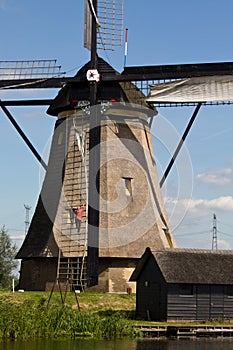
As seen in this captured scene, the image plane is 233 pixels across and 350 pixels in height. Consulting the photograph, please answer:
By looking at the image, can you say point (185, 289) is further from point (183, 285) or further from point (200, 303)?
point (200, 303)

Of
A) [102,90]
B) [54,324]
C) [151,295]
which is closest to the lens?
[54,324]

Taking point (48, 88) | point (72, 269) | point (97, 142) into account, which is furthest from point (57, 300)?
point (48, 88)

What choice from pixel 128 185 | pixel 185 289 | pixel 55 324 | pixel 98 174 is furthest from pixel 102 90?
pixel 55 324

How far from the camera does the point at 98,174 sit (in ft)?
102

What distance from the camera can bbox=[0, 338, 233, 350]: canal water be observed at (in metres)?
21.9

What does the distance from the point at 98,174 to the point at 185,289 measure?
5125 mm

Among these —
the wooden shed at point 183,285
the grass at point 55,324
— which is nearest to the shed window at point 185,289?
the wooden shed at point 183,285

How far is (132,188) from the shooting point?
105 feet

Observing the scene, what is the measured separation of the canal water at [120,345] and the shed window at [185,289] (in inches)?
149

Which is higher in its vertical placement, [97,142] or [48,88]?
[48,88]

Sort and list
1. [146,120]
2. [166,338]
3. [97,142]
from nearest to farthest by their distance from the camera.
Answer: [166,338]
[97,142]
[146,120]

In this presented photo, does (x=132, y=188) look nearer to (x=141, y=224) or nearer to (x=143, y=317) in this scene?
(x=141, y=224)

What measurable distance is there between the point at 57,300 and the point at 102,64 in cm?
850

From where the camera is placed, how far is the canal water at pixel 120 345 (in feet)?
71.9
